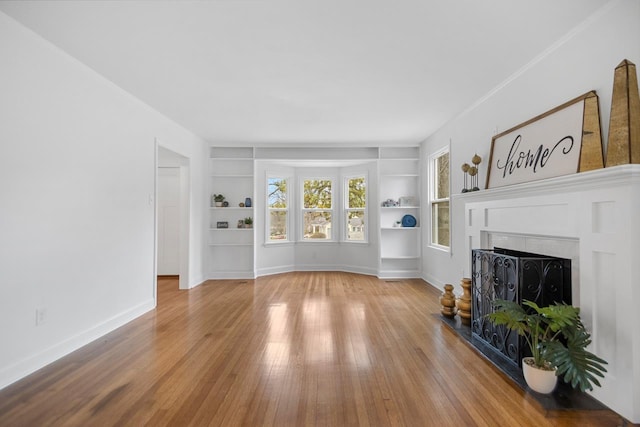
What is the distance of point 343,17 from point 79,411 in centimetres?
310

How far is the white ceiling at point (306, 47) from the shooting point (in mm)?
2197

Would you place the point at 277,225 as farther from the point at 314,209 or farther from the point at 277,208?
the point at 314,209

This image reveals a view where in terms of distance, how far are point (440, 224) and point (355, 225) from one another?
6.30ft

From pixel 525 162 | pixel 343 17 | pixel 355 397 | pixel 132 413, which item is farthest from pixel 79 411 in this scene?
pixel 525 162

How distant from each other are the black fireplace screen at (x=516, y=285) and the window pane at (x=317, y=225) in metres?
4.36

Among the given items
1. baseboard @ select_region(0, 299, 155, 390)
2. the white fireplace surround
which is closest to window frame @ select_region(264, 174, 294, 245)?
baseboard @ select_region(0, 299, 155, 390)

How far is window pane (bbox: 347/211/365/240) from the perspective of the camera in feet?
22.6

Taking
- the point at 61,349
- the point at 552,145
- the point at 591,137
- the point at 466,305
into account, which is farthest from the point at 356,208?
the point at 61,349

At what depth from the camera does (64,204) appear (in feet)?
9.27

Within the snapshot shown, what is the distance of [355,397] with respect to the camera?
213cm

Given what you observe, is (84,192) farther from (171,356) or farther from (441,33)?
(441,33)

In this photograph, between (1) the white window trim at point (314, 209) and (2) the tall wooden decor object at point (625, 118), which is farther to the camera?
(1) the white window trim at point (314, 209)

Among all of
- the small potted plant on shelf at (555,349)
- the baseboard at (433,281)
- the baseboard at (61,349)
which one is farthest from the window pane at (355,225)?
the small potted plant on shelf at (555,349)

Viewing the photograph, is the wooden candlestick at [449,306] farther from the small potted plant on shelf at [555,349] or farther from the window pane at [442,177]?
the window pane at [442,177]
